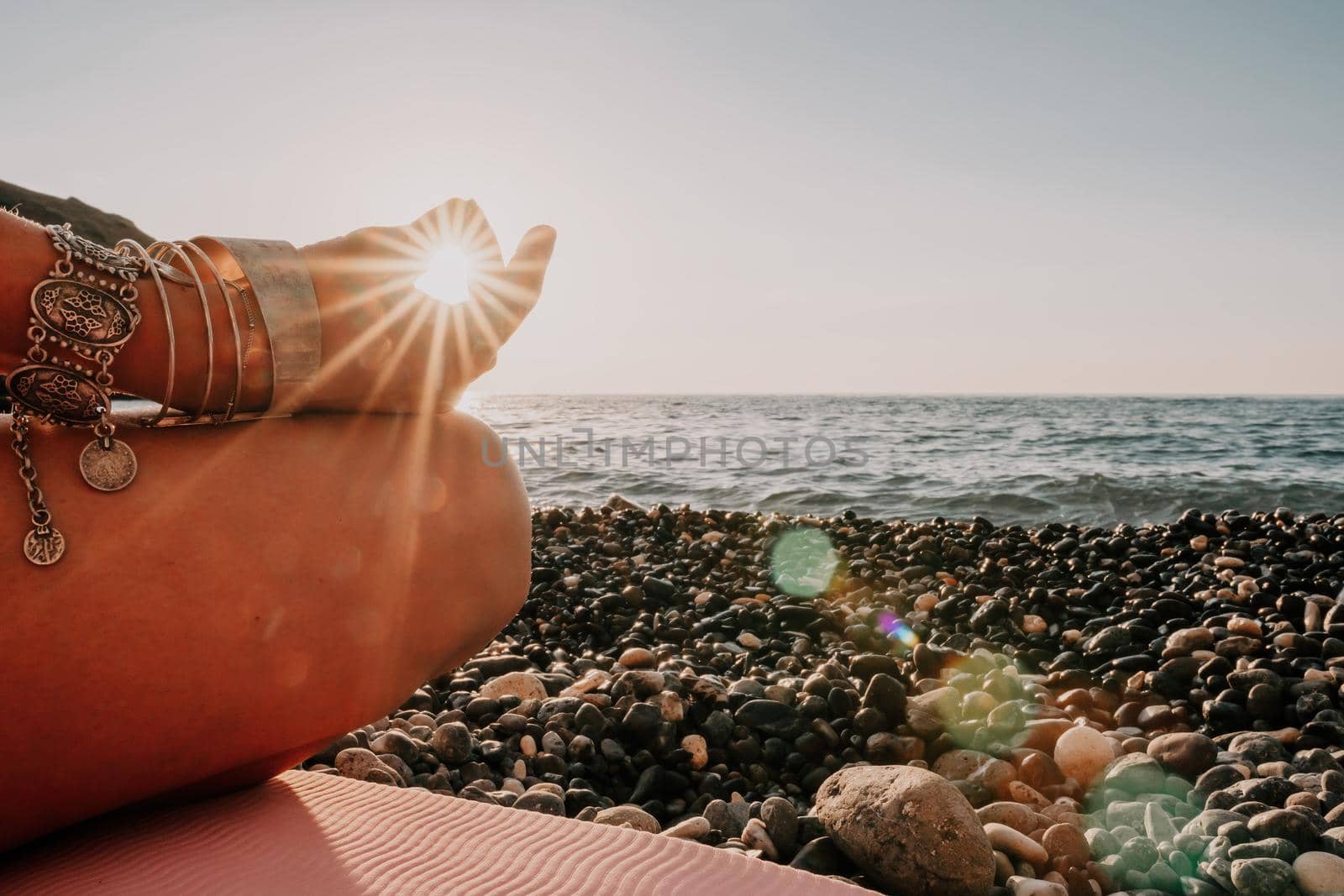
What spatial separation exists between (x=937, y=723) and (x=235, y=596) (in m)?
2.36

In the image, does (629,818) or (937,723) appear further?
(937,723)

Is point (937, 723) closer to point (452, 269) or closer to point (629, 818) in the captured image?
point (629, 818)

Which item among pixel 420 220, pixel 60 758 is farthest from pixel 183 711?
pixel 420 220

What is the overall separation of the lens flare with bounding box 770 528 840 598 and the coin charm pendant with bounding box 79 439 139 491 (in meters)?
4.39

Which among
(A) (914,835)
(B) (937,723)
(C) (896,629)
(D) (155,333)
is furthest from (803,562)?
(D) (155,333)

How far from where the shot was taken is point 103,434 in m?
1.11

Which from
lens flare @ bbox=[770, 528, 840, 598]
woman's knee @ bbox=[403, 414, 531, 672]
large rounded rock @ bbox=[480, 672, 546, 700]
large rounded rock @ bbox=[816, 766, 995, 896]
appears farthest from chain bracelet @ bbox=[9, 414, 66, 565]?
lens flare @ bbox=[770, 528, 840, 598]

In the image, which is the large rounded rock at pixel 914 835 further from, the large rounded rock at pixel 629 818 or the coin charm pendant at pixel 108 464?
the coin charm pendant at pixel 108 464

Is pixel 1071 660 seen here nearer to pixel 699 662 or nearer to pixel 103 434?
pixel 699 662

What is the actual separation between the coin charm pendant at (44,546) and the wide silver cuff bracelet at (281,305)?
0.35 meters

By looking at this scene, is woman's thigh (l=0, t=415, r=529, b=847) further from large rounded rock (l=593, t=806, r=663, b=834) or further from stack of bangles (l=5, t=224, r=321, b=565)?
large rounded rock (l=593, t=806, r=663, b=834)

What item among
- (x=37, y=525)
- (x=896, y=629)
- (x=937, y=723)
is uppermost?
(x=37, y=525)

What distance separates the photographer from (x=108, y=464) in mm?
1109

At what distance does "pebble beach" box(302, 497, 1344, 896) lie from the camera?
1.83 meters
